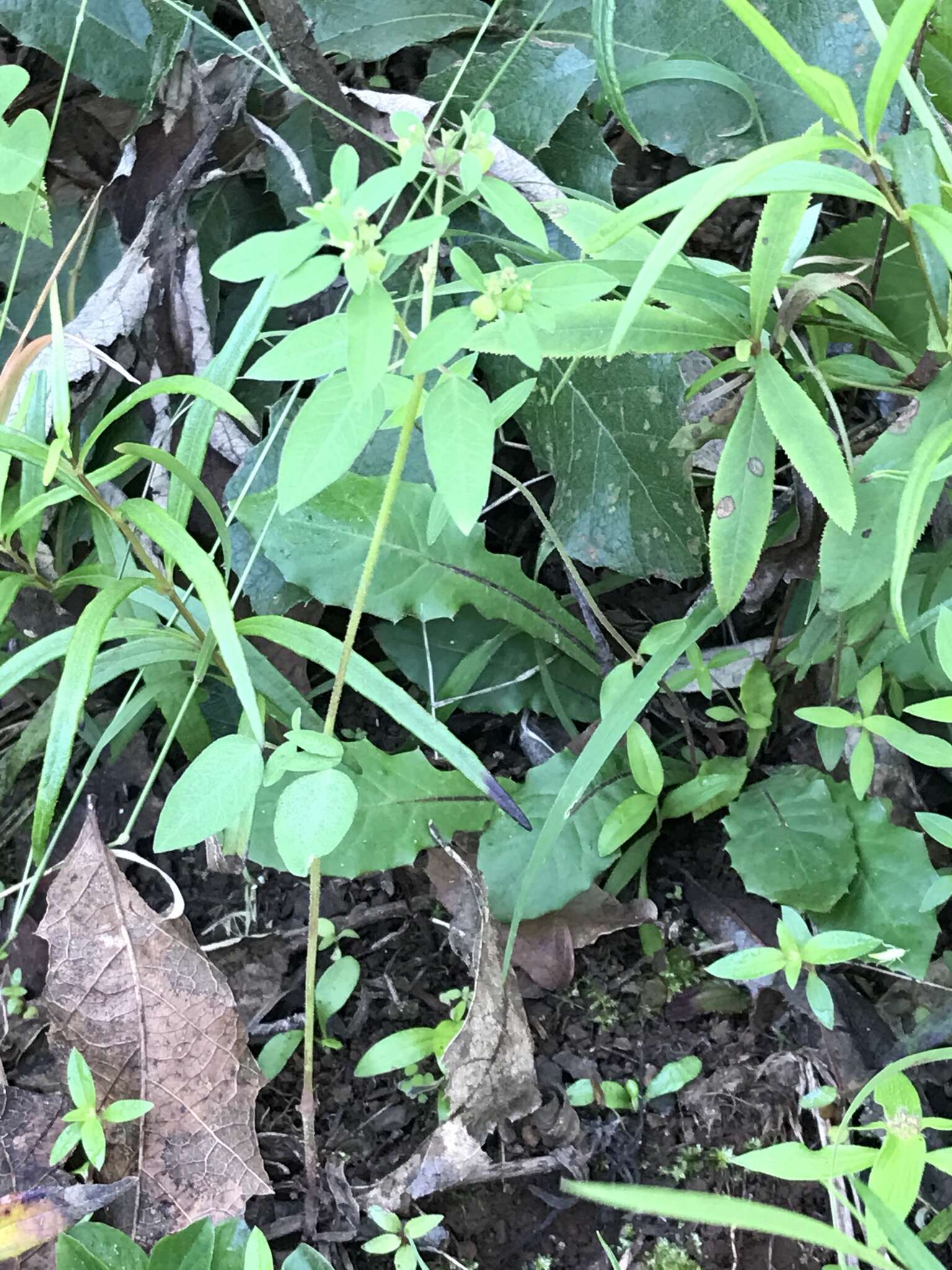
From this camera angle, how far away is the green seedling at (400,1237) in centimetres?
81

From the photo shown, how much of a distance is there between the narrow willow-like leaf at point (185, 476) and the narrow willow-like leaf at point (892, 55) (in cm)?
60

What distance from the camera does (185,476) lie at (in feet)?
2.74

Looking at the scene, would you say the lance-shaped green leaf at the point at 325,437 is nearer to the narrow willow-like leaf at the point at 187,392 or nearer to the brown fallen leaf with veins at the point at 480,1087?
the narrow willow-like leaf at the point at 187,392

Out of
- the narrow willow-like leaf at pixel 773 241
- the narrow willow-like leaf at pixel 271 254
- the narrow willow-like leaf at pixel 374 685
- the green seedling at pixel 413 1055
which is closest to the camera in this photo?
the narrow willow-like leaf at pixel 271 254

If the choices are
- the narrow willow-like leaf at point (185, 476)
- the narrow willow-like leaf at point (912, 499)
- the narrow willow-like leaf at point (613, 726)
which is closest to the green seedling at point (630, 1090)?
the narrow willow-like leaf at point (613, 726)

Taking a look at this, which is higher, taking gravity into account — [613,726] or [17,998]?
[613,726]

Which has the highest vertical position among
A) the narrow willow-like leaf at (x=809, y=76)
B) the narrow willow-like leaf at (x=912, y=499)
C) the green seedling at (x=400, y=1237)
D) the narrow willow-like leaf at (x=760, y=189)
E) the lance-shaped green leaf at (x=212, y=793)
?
the narrow willow-like leaf at (x=809, y=76)

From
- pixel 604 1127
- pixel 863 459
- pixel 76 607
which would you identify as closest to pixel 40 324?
pixel 76 607

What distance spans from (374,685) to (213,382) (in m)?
0.34

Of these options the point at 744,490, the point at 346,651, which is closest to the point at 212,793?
the point at 346,651

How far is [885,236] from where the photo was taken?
797 mm

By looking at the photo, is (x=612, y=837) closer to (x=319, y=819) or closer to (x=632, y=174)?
(x=319, y=819)

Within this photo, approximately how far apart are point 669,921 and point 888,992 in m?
0.22

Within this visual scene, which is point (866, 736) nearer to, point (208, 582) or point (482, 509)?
point (482, 509)
